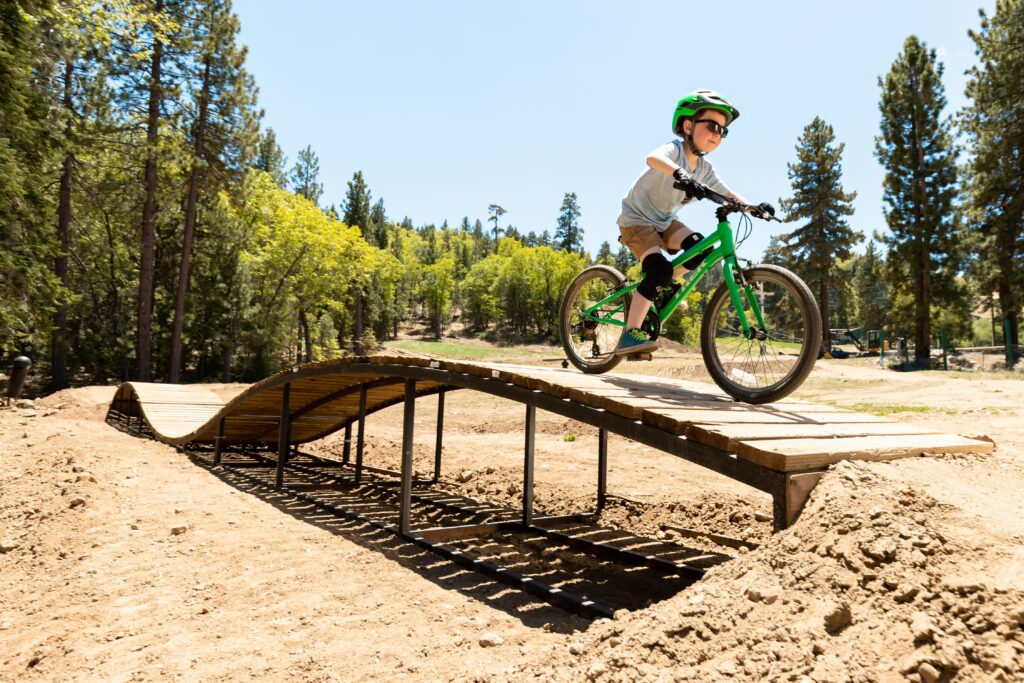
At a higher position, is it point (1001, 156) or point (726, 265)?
point (1001, 156)

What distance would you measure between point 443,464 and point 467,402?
383 inches

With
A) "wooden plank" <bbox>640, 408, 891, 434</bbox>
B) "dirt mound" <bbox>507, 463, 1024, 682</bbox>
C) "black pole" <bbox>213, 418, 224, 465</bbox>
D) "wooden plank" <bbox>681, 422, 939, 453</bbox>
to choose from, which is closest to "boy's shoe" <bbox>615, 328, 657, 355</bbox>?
"wooden plank" <bbox>640, 408, 891, 434</bbox>

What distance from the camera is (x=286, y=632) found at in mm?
4617

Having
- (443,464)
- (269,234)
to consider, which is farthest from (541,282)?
(443,464)

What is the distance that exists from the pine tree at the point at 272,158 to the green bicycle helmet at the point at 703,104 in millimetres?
58088

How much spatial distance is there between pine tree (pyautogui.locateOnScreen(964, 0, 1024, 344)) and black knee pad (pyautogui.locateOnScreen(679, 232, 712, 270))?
29000mm

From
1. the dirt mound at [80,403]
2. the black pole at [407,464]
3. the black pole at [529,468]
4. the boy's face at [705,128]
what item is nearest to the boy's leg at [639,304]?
the boy's face at [705,128]

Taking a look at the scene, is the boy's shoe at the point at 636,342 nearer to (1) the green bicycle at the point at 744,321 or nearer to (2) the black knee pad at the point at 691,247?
(1) the green bicycle at the point at 744,321

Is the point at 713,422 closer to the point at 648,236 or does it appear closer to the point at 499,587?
the point at 648,236

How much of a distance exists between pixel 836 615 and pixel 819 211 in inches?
2007

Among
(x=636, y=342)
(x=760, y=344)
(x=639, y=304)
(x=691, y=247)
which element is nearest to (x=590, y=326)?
(x=636, y=342)

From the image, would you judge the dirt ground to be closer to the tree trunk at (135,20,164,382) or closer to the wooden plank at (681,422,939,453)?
the wooden plank at (681,422,939,453)

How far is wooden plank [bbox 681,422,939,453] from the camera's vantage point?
12.9 ft

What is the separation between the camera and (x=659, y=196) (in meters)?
5.56
